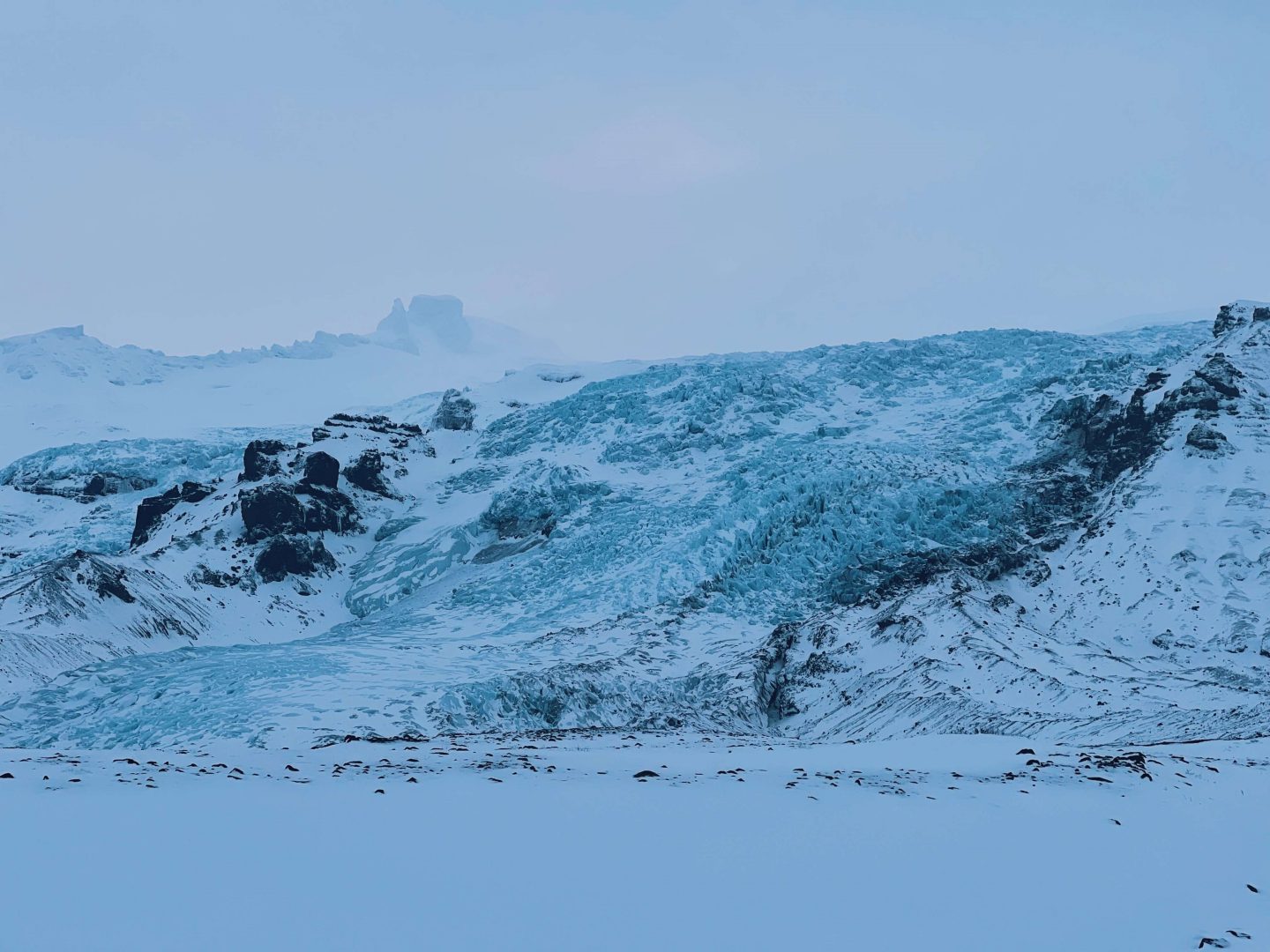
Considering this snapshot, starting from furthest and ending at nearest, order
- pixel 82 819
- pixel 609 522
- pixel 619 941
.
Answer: pixel 609 522 < pixel 82 819 < pixel 619 941

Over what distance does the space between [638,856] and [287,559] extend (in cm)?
3432

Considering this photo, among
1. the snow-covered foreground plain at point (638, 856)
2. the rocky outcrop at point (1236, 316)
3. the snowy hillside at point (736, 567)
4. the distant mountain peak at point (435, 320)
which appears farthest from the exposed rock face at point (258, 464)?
the distant mountain peak at point (435, 320)

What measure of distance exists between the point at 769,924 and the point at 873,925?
78cm

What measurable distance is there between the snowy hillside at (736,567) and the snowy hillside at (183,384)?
110 feet

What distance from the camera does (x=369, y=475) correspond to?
47.2 m

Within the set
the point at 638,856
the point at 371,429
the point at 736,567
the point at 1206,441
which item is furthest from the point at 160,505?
the point at 1206,441

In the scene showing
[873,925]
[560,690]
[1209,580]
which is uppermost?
[873,925]

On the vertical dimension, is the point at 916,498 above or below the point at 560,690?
above

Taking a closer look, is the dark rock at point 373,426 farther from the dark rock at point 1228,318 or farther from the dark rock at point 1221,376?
the dark rock at point 1228,318

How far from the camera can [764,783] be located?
37.6 feet

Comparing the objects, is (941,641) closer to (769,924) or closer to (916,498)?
(916,498)

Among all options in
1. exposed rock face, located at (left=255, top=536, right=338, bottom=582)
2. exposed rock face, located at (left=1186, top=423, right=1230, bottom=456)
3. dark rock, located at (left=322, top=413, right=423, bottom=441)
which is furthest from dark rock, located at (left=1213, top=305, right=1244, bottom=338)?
exposed rock face, located at (left=255, top=536, right=338, bottom=582)

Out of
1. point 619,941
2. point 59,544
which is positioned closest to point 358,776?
point 619,941

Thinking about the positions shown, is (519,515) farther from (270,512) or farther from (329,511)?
(270,512)
